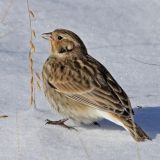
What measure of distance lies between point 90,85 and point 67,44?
0.74 metres

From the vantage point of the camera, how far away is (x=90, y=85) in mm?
7598

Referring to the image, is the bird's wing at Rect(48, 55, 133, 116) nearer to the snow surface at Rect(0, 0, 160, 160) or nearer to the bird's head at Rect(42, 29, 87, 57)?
the bird's head at Rect(42, 29, 87, 57)

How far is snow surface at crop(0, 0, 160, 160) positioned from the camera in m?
6.79

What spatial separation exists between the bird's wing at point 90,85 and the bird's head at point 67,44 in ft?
0.48

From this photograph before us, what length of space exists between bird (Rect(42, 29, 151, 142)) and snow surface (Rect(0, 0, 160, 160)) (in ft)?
0.45

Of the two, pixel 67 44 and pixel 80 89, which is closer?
pixel 80 89

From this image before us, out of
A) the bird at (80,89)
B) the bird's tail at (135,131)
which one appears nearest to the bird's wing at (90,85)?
the bird at (80,89)

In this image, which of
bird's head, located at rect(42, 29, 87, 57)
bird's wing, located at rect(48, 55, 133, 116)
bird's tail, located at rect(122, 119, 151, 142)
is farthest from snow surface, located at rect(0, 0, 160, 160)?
bird's head, located at rect(42, 29, 87, 57)

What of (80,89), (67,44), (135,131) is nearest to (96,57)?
(67,44)

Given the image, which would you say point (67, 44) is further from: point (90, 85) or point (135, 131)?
point (135, 131)

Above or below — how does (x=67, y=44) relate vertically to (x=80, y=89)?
above

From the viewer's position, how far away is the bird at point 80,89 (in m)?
7.26

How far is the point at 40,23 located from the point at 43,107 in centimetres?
213

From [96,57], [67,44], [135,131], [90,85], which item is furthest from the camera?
[96,57]
